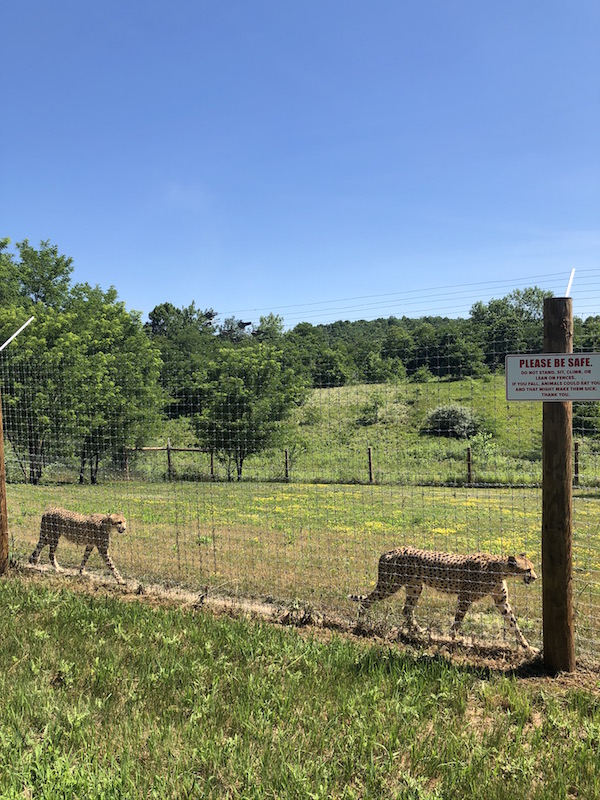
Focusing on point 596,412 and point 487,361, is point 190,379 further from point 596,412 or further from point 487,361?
point 596,412

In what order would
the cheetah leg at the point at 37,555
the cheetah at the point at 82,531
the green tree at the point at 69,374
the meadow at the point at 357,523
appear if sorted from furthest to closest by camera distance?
the green tree at the point at 69,374
the cheetah leg at the point at 37,555
the cheetah at the point at 82,531
the meadow at the point at 357,523

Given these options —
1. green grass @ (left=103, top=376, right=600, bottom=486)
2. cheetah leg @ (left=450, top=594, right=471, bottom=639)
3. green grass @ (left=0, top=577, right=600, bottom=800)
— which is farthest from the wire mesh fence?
green grass @ (left=0, top=577, right=600, bottom=800)

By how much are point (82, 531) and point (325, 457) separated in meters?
6.06

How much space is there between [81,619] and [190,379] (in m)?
2.97

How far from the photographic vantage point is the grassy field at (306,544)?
18.6ft

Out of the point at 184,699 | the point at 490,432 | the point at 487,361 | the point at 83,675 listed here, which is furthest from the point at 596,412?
the point at 83,675

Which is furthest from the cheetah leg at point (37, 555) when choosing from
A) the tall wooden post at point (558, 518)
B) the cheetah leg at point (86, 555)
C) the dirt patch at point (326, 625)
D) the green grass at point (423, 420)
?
the tall wooden post at point (558, 518)

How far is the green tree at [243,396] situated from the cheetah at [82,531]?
1663 millimetres

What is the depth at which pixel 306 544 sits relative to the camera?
29.4 ft

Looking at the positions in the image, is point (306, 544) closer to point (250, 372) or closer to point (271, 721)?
point (250, 372)

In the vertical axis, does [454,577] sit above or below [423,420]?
below

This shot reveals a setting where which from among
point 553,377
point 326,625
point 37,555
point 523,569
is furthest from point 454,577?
point 37,555

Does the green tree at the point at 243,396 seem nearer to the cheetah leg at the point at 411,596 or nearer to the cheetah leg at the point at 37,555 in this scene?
the cheetah leg at the point at 37,555

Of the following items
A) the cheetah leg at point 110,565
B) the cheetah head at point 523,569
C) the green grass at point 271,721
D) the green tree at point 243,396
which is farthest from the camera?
the green tree at point 243,396
